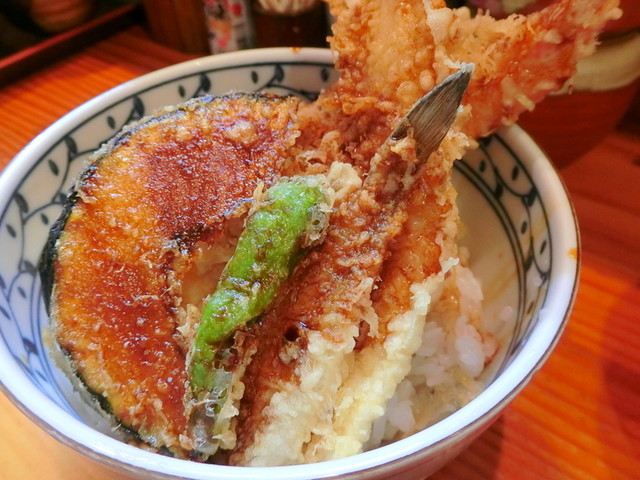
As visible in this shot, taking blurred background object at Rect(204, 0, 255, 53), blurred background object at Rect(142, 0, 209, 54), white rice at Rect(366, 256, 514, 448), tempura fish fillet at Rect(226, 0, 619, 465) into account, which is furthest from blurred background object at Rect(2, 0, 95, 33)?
white rice at Rect(366, 256, 514, 448)

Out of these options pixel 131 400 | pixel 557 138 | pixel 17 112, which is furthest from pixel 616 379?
pixel 17 112

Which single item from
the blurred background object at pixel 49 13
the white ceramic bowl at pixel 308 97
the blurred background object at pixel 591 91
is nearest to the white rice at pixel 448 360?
the white ceramic bowl at pixel 308 97

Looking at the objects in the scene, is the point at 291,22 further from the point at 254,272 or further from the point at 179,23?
the point at 254,272

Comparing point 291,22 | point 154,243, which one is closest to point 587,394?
point 154,243

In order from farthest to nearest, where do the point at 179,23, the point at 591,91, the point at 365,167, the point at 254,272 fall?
the point at 179,23 → the point at 591,91 → the point at 365,167 → the point at 254,272

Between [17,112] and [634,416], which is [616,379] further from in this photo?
[17,112]

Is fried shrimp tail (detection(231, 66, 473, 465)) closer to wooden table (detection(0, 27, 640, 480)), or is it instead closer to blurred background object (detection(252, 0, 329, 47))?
wooden table (detection(0, 27, 640, 480))
